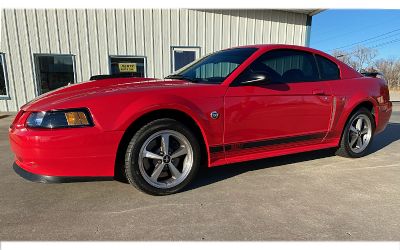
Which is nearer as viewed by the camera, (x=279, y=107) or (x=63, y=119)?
(x=63, y=119)

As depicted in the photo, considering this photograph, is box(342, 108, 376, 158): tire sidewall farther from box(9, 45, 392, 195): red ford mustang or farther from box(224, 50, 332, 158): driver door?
box(224, 50, 332, 158): driver door

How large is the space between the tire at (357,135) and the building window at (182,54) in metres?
5.54

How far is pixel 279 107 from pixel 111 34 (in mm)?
6475

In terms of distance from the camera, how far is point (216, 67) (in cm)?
339

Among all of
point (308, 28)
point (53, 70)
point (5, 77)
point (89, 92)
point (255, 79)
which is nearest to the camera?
point (89, 92)

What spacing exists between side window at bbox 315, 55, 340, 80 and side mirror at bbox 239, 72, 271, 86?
1112mm

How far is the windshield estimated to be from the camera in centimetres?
309

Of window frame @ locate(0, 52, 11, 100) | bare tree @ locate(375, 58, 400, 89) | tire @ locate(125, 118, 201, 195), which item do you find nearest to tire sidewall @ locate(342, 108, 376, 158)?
tire @ locate(125, 118, 201, 195)

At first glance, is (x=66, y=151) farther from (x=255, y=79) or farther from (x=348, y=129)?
(x=348, y=129)

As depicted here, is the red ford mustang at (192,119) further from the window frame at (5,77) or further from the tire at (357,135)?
the window frame at (5,77)

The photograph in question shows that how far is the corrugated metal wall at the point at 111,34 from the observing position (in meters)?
7.81

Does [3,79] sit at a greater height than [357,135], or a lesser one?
greater

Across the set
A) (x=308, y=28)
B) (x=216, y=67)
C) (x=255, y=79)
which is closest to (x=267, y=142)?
(x=255, y=79)

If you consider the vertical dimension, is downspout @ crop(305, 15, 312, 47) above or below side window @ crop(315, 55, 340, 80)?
above
